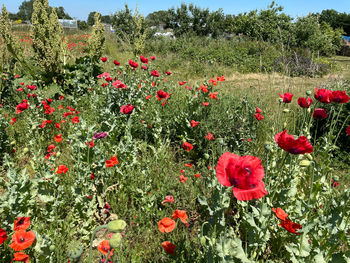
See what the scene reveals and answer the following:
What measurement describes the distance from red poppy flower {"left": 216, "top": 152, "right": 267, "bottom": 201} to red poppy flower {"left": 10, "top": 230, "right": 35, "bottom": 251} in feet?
3.11

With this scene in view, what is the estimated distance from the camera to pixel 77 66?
15.0 feet

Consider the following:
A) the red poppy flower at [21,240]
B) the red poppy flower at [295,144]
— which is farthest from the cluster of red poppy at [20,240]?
the red poppy flower at [295,144]

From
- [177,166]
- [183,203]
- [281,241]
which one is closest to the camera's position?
[281,241]

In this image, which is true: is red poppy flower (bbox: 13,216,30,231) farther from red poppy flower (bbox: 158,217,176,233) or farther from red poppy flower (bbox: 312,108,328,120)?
Answer: red poppy flower (bbox: 312,108,328,120)

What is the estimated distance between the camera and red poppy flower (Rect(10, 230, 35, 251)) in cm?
114

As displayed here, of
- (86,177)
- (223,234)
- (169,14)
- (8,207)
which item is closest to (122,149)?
(86,177)

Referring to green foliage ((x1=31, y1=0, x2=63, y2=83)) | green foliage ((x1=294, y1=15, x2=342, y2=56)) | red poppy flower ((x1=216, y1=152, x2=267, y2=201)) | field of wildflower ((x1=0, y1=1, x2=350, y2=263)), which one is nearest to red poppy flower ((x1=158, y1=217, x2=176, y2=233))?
field of wildflower ((x1=0, y1=1, x2=350, y2=263))

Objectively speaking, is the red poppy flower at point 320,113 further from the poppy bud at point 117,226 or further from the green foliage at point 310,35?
the green foliage at point 310,35

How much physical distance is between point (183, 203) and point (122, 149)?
0.69 metres

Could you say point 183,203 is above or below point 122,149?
below

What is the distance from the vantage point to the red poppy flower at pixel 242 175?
90 cm

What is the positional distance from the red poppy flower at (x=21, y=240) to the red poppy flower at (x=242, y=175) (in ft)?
3.11

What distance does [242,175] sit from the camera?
3.09ft

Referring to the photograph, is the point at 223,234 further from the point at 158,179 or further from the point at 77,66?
the point at 77,66
